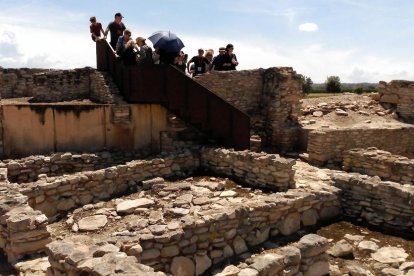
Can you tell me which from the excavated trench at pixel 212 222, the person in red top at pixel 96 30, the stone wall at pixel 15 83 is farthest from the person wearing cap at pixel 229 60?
the stone wall at pixel 15 83

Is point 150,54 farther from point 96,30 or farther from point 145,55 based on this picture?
point 96,30

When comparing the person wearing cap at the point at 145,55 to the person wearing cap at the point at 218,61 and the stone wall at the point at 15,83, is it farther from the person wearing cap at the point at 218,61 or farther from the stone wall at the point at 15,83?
the stone wall at the point at 15,83

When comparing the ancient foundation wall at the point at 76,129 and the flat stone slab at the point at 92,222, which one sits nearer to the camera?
the flat stone slab at the point at 92,222

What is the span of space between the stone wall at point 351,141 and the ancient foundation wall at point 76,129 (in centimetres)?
543

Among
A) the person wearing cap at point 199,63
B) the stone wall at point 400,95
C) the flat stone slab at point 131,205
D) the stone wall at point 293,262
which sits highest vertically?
the person wearing cap at point 199,63

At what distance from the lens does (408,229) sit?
28.6 ft

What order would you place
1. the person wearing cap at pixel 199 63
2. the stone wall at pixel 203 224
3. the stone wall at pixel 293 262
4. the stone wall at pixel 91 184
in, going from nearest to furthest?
the stone wall at pixel 293 262 < the stone wall at pixel 203 224 < the stone wall at pixel 91 184 < the person wearing cap at pixel 199 63

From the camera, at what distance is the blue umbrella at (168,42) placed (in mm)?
13164

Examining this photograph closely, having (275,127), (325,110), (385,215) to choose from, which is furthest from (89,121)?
(325,110)

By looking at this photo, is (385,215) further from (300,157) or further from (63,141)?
(63,141)

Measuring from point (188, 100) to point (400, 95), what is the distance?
11609 mm

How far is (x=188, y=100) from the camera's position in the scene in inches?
516

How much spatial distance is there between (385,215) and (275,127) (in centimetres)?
769

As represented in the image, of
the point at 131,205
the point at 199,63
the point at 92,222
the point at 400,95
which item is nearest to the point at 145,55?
the point at 199,63
